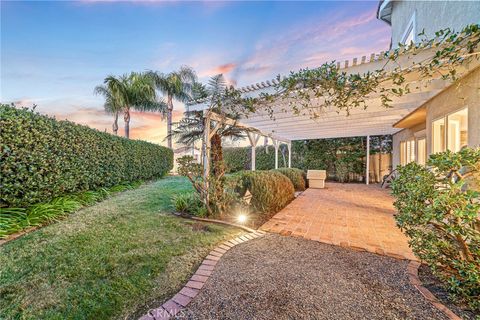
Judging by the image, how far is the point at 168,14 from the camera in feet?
18.7

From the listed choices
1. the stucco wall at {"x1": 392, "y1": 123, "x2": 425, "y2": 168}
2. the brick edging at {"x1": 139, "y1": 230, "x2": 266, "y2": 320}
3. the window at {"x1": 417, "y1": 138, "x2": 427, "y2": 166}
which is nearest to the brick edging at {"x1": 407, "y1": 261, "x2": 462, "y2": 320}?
the brick edging at {"x1": 139, "y1": 230, "x2": 266, "y2": 320}

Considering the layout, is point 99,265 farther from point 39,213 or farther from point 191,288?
point 39,213

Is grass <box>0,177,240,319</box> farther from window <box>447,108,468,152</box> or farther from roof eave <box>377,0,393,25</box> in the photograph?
roof eave <box>377,0,393,25</box>

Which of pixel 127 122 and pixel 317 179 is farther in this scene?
pixel 127 122

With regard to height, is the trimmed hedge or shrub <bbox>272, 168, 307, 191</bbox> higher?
the trimmed hedge

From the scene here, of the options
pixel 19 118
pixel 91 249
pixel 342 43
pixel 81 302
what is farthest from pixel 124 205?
pixel 342 43

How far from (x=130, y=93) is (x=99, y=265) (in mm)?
13406

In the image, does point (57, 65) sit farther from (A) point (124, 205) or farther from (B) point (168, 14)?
(A) point (124, 205)

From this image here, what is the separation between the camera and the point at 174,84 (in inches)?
587

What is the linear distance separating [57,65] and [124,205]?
15.2 ft

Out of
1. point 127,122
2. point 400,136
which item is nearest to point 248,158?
point 127,122

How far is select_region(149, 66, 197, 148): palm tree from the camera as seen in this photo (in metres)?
14.9

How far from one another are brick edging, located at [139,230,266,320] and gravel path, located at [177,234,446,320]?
0.25 feet

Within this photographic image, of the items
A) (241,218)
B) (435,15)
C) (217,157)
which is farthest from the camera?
(217,157)
